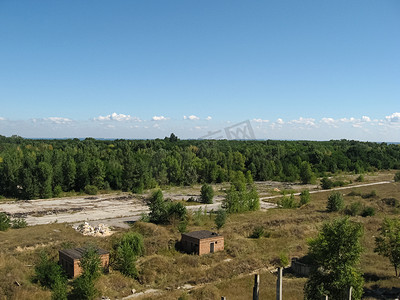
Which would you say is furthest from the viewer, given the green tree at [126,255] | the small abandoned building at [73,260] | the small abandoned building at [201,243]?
the small abandoned building at [201,243]

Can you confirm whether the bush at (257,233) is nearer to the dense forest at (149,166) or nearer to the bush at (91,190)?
the dense forest at (149,166)

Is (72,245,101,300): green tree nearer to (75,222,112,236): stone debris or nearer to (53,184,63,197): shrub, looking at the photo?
(75,222,112,236): stone debris

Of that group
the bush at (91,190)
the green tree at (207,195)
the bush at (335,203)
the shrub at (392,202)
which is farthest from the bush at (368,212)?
the bush at (91,190)

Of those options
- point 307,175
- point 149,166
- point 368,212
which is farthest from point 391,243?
point 307,175

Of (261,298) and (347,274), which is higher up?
(347,274)

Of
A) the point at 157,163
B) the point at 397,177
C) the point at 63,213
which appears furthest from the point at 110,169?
the point at 397,177

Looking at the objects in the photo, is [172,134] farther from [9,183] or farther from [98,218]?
[98,218]

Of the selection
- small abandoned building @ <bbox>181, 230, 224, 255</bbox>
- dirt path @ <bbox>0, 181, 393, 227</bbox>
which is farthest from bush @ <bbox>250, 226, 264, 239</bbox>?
dirt path @ <bbox>0, 181, 393, 227</bbox>
